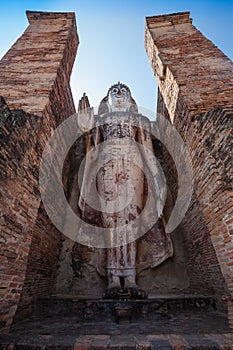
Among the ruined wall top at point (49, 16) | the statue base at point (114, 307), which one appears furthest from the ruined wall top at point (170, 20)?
the statue base at point (114, 307)

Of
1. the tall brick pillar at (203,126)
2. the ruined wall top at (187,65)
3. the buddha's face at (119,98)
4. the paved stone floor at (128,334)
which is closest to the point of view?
the paved stone floor at (128,334)

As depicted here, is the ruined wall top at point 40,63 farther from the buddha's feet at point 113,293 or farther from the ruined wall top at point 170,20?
the buddha's feet at point 113,293

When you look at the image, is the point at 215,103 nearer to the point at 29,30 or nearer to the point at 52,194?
the point at 52,194

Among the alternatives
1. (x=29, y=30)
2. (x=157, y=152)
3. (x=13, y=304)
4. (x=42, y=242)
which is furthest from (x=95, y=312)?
(x=29, y=30)

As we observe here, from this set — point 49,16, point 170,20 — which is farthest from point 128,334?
point 49,16

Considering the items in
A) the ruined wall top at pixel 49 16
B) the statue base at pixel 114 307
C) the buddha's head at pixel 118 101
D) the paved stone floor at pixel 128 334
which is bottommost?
the paved stone floor at pixel 128 334

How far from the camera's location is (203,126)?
3.71m

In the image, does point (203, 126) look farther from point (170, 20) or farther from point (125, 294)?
point (170, 20)

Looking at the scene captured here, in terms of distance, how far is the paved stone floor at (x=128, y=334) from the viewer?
208cm

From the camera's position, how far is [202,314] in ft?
11.5

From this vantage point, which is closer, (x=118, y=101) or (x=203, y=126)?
(x=203, y=126)

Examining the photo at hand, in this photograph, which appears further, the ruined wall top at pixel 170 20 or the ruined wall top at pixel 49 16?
the ruined wall top at pixel 49 16

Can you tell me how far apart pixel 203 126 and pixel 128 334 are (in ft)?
11.4

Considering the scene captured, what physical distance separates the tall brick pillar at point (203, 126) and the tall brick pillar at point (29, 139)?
9.63 feet
